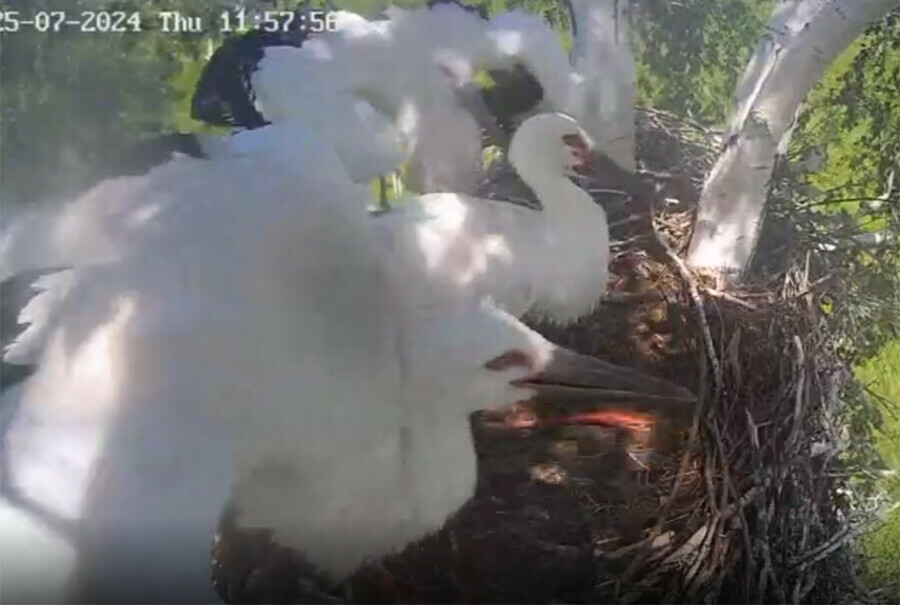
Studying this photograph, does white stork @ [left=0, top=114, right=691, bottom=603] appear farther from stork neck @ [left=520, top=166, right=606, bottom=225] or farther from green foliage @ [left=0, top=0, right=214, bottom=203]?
stork neck @ [left=520, top=166, right=606, bottom=225]

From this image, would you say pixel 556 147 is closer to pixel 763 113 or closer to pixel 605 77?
pixel 605 77

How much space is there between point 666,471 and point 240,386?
858mm

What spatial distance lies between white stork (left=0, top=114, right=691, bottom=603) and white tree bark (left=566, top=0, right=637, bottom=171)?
17.3 inches

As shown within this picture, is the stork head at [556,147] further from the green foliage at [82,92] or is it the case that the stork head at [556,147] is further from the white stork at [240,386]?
the green foliage at [82,92]

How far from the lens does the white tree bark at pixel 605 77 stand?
7.91 feet

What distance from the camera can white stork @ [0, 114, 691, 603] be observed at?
229cm

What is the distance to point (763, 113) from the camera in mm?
2484

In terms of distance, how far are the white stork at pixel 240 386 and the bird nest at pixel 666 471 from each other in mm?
85

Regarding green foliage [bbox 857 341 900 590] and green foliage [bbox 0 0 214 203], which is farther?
green foliage [bbox 857 341 900 590]

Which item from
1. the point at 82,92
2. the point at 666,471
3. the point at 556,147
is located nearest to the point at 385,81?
the point at 556,147

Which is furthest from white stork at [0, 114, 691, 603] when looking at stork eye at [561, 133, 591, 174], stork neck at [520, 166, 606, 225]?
stork eye at [561, 133, 591, 174]

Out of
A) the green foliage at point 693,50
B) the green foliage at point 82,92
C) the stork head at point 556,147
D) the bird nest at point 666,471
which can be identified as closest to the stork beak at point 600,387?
the bird nest at point 666,471

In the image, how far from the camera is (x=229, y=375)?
7.55ft

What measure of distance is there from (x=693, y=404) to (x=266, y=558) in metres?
0.90
